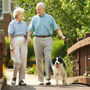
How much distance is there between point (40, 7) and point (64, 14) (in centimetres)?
560

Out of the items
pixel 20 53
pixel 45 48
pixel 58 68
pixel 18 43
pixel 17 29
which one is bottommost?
pixel 58 68

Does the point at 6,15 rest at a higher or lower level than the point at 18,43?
higher

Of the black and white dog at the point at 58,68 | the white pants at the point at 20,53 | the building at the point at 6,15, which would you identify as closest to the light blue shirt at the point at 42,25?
the white pants at the point at 20,53

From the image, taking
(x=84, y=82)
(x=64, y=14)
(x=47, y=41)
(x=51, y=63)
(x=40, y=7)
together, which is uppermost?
(x=64, y=14)

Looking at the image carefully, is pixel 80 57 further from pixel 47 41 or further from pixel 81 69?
pixel 47 41

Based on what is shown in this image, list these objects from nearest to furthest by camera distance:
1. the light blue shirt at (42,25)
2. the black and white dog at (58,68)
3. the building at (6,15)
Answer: the light blue shirt at (42,25) → the black and white dog at (58,68) → the building at (6,15)

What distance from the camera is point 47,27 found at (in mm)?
6512

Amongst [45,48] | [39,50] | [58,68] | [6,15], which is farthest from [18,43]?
[6,15]

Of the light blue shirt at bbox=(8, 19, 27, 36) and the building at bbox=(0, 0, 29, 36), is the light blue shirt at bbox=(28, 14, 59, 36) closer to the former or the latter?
the light blue shirt at bbox=(8, 19, 27, 36)

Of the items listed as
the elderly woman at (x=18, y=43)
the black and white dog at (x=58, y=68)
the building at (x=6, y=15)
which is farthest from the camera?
the building at (x=6, y=15)

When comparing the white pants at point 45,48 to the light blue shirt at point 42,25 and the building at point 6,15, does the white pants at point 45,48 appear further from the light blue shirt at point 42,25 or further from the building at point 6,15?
the building at point 6,15

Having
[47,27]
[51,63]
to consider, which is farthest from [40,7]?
[51,63]

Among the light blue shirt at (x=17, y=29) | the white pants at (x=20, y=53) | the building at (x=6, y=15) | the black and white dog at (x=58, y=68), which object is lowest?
the black and white dog at (x=58, y=68)

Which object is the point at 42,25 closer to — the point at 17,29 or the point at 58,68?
the point at 17,29
